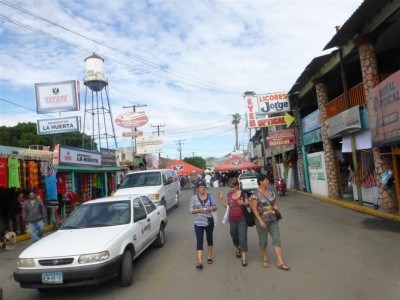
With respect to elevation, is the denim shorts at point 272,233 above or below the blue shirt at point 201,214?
below

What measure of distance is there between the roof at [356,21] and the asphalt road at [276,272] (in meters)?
6.20

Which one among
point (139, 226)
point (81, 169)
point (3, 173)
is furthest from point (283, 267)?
point (81, 169)

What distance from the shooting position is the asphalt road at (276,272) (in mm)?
5176

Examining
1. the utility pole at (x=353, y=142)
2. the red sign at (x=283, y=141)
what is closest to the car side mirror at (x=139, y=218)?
the utility pole at (x=353, y=142)

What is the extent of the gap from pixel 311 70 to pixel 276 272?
41.5 ft

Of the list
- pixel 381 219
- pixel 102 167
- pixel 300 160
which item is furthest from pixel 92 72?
pixel 381 219

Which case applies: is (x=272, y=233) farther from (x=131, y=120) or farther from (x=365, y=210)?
(x=131, y=120)

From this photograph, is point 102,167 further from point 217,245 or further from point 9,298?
point 9,298

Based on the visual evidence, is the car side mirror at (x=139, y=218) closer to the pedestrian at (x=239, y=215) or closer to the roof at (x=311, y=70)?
the pedestrian at (x=239, y=215)

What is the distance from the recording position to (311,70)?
1661 cm

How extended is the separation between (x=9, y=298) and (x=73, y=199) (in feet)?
38.3

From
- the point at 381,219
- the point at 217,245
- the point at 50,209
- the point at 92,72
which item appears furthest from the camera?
the point at 92,72

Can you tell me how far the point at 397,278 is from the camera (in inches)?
213

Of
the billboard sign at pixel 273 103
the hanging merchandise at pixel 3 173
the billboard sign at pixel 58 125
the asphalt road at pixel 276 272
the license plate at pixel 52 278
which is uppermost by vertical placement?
the billboard sign at pixel 273 103
